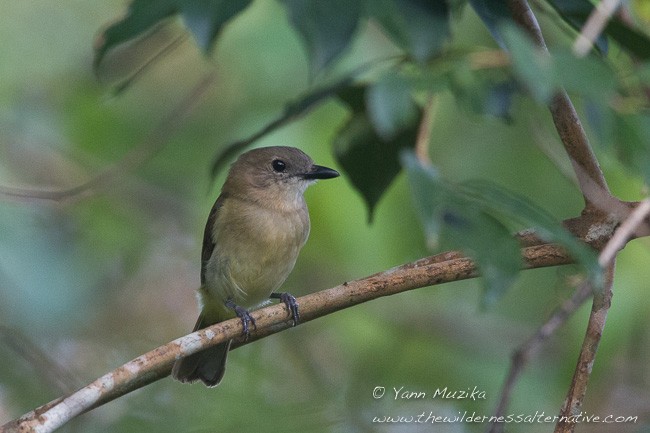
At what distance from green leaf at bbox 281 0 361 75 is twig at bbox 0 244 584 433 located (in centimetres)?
104

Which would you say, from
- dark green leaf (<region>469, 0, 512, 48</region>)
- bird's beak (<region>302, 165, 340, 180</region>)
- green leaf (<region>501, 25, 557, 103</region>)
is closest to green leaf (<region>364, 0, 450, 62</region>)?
dark green leaf (<region>469, 0, 512, 48</region>)

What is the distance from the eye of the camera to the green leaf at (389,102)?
1979 mm

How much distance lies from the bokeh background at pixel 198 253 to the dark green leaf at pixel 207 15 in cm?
195

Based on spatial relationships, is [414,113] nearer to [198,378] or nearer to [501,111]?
[501,111]

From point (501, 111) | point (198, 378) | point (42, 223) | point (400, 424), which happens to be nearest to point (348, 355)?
point (400, 424)

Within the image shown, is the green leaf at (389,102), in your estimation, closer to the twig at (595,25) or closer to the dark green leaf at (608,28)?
the twig at (595,25)

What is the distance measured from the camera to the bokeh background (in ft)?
15.9

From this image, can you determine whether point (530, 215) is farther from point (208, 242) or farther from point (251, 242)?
point (208, 242)

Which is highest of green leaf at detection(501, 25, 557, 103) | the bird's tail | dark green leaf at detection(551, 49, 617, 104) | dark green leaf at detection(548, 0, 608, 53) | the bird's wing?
green leaf at detection(501, 25, 557, 103)

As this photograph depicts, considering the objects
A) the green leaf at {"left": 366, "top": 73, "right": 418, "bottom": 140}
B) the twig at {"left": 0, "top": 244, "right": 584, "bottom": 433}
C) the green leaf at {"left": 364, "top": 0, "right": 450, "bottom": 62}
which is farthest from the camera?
the twig at {"left": 0, "top": 244, "right": 584, "bottom": 433}

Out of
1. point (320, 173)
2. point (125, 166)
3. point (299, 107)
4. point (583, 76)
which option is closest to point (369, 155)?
point (299, 107)

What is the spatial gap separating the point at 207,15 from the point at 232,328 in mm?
1218

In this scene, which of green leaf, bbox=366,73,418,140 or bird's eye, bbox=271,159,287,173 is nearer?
green leaf, bbox=366,73,418,140

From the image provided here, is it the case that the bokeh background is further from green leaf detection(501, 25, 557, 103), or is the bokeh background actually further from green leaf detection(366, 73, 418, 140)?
green leaf detection(501, 25, 557, 103)
